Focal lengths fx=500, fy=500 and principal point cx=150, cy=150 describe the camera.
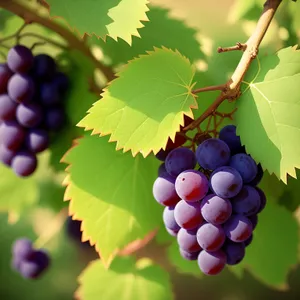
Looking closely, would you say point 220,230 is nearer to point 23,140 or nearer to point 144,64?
point 144,64

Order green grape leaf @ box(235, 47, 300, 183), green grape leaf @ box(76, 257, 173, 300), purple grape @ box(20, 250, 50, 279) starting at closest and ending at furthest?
green grape leaf @ box(235, 47, 300, 183) < green grape leaf @ box(76, 257, 173, 300) < purple grape @ box(20, 250, 50, 279)

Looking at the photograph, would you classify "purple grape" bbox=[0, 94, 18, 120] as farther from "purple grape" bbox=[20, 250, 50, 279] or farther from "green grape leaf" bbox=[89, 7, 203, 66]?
"purple grape" bbox=[20, 250, 50, 279]

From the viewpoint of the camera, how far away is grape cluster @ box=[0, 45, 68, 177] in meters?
0.69

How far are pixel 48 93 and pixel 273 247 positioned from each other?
1.42 feet

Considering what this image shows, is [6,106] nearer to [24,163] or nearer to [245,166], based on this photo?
[24,163]

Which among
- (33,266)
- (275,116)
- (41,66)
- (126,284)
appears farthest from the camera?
(33,266)

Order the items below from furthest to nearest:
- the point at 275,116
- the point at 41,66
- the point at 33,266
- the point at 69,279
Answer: the point at 69,279 → the point at 33,266 → the point at 41,66 → the point at 275,116

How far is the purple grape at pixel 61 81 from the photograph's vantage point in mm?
736

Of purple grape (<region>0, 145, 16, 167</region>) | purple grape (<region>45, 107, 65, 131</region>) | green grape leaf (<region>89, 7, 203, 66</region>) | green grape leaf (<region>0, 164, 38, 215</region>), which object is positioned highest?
green grape leaf (<region>89, 7, 203, 66</region>)

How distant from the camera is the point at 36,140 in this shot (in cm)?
74

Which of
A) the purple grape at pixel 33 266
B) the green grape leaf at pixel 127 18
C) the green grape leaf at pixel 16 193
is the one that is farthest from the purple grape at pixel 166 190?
the purple grape at pixel 33 266

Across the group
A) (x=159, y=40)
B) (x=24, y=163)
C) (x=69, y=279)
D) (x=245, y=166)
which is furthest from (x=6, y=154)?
(x=69, y=279)

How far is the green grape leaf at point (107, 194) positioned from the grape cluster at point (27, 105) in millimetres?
124

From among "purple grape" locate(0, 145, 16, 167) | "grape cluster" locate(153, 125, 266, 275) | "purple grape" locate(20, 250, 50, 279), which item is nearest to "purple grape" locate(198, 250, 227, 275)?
"grape cluster" locate(153, 125, 266, 275)
